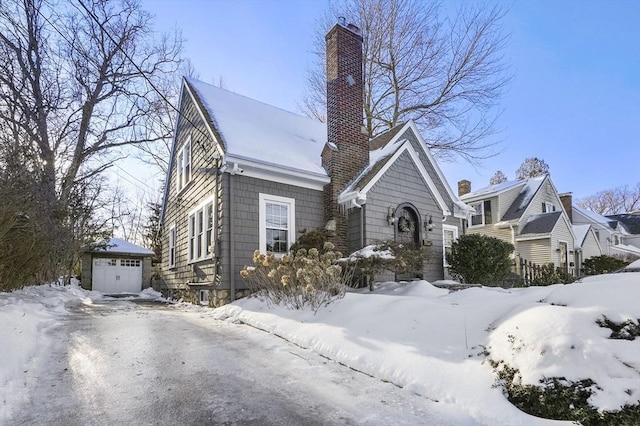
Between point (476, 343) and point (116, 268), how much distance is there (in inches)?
823

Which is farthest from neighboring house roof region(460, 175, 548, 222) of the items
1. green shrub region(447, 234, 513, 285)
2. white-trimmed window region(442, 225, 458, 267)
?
green shrub region(447, 234, 513, 285)

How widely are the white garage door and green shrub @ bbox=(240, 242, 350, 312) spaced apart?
1643 centimetres

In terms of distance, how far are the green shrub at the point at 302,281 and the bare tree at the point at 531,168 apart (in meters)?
34.6

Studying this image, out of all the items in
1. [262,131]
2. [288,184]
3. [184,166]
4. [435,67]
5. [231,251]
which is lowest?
[231,251]

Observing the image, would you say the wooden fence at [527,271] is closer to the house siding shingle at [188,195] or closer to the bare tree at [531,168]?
the house siding shingle at [188,195]

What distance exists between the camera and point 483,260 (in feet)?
38.2

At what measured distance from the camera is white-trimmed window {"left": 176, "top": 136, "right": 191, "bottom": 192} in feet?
42.3

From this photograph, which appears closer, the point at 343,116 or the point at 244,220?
the point at 244,220

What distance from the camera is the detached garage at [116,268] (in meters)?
20.0

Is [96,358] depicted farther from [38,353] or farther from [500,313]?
[500,313]

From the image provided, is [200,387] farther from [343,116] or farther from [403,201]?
[343,116]

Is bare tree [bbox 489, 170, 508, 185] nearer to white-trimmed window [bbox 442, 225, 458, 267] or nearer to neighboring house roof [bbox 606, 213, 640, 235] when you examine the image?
neighboring house roof [bbox 606, 213, 640, 235]

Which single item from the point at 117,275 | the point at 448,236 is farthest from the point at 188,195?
the point at 117,275

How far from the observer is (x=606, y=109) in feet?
48.2
